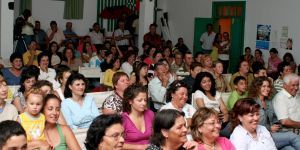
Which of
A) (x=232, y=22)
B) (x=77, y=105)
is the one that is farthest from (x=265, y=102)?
(x=232, y=22)

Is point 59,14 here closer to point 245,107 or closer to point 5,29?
point 5,29

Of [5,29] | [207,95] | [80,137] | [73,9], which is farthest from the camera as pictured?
[73,9]

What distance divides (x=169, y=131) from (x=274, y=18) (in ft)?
30.0

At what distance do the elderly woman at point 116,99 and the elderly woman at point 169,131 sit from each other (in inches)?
67.4

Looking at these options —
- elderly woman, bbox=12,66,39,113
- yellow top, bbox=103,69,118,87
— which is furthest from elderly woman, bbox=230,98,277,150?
yellow top, bbox=103,69,118,87

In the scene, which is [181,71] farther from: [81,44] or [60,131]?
[60,131]

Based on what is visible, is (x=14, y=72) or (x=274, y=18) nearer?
(x=14, y=72)

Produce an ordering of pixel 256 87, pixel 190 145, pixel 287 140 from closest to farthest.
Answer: pixel 190 145, pixel 287 140, pixel 256 87

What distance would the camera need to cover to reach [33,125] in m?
4.37

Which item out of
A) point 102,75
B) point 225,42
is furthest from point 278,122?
point 225,42

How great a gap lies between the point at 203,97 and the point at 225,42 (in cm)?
718

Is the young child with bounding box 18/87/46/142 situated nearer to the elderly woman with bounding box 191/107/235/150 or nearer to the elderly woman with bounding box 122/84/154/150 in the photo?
the elderly woman with bounding box 122/84/154/150

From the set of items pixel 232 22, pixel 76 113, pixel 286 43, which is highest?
pixel 232 22

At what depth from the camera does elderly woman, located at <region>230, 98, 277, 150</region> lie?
15.3 feet
